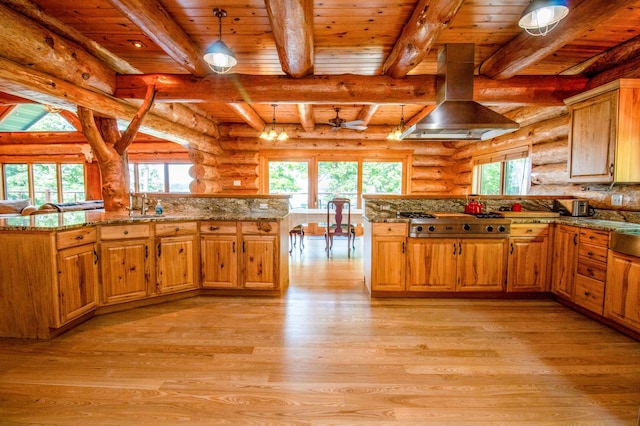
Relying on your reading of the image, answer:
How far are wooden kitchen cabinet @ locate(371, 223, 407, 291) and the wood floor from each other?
34cm

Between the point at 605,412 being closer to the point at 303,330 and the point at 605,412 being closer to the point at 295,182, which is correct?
the point at 303,330

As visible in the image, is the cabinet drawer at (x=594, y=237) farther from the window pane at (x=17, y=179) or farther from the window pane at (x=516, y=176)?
the window pane at (x=17, y=179)

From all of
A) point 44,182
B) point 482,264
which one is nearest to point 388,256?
point 482,264

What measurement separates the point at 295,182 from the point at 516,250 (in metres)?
5.14

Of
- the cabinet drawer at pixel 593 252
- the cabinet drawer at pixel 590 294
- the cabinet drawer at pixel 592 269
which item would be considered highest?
the cabinet drawer at pixel 593 252

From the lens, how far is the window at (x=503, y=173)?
15.6 feet

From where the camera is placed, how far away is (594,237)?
271 centimetres

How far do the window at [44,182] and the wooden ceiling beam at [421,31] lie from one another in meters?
9.49

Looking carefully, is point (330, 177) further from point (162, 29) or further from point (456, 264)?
point (162, 29)

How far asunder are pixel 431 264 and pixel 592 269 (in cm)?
144

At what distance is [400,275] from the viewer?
10.7 feet

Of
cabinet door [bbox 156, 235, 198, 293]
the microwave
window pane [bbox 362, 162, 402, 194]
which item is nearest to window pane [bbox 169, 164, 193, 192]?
window pane [bbox 362, 162, 402, 194]

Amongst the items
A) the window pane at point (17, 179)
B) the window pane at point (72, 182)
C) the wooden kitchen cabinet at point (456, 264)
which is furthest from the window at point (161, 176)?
the wooden kitchen cabinet at point (456, 264)

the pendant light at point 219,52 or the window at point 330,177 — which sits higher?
A: the pendant light at point 219,52
